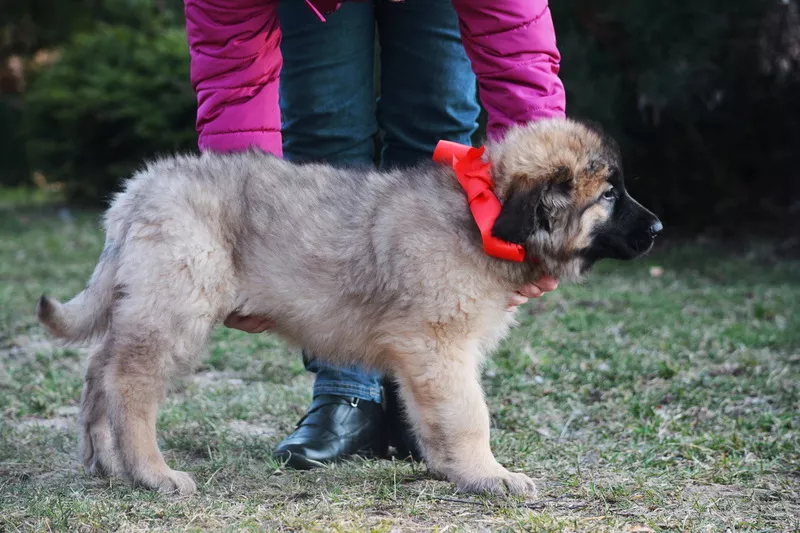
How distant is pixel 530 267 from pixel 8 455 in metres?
1.91

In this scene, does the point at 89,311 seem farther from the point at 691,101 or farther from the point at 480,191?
the point at 691,101

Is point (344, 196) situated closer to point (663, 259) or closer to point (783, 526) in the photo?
point (783, 526)

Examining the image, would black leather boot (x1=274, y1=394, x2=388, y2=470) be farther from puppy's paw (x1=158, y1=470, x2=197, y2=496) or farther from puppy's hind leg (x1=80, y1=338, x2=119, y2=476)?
puppy's hind leg (x1=80, y1=338, x2=119, y2=476)

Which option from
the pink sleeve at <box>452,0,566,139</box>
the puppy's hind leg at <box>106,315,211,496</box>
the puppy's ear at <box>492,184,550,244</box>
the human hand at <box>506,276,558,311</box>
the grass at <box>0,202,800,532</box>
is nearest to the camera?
the grass at <box>0,202,800,532</box>

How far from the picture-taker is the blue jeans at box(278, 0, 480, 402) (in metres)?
3.60

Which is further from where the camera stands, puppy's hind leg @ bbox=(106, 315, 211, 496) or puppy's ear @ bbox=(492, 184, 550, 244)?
puppy's hind leg @ bbox=(106, 315, 211, 496)

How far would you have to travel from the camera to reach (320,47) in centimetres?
360

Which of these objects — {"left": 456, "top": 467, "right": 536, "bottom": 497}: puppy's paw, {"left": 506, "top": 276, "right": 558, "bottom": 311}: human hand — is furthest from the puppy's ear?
{"left": 456, "top": 467, "right": 536, "bottom": 497}: puppy's paw

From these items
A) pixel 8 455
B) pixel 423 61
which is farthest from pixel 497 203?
pixel 8 455

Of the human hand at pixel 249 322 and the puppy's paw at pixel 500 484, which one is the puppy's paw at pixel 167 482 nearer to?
the human hand at pixel 249 322

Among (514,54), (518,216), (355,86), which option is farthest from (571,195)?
(355,86)

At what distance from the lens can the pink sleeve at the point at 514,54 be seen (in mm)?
3186

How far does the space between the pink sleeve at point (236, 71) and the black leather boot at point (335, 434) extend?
0.95m

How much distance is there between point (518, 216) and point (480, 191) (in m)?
0.16
